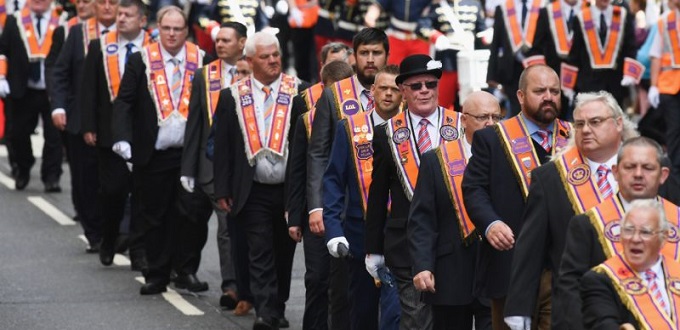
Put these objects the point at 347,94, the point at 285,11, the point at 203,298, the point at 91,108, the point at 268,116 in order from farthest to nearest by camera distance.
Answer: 1. the point at 285,11
2. the point at 91,108
3. the point at 203,298
4. the point at 268,116
5. the point at 347,94

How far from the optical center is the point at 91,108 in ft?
53.0

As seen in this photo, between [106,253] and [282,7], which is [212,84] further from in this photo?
[282,7]

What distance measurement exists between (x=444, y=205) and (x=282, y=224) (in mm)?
3006

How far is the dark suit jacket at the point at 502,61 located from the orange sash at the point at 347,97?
8722 mm

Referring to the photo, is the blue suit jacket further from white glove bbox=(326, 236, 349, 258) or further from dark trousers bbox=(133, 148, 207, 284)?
dark trousers bbox=(133, 148, 207, 284)

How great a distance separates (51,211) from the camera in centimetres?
1939

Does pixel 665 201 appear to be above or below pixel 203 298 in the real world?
above

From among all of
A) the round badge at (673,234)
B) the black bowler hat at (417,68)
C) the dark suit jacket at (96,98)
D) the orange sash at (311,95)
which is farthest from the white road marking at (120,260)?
the round badge at (673,234)

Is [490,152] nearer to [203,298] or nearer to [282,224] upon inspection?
[282,224]

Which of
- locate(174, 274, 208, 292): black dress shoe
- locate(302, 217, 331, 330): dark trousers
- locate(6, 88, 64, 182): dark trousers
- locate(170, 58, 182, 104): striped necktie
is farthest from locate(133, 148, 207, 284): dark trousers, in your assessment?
locate(6, 88, 64, 182): dark trousers

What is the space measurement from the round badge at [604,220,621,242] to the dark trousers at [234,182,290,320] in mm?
4657

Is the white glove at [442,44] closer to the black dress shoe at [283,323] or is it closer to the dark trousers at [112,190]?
the dark trousers at [112,190]

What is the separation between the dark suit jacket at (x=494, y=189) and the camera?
10.4 meters

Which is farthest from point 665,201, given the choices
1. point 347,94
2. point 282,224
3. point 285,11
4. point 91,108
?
point 285,11
